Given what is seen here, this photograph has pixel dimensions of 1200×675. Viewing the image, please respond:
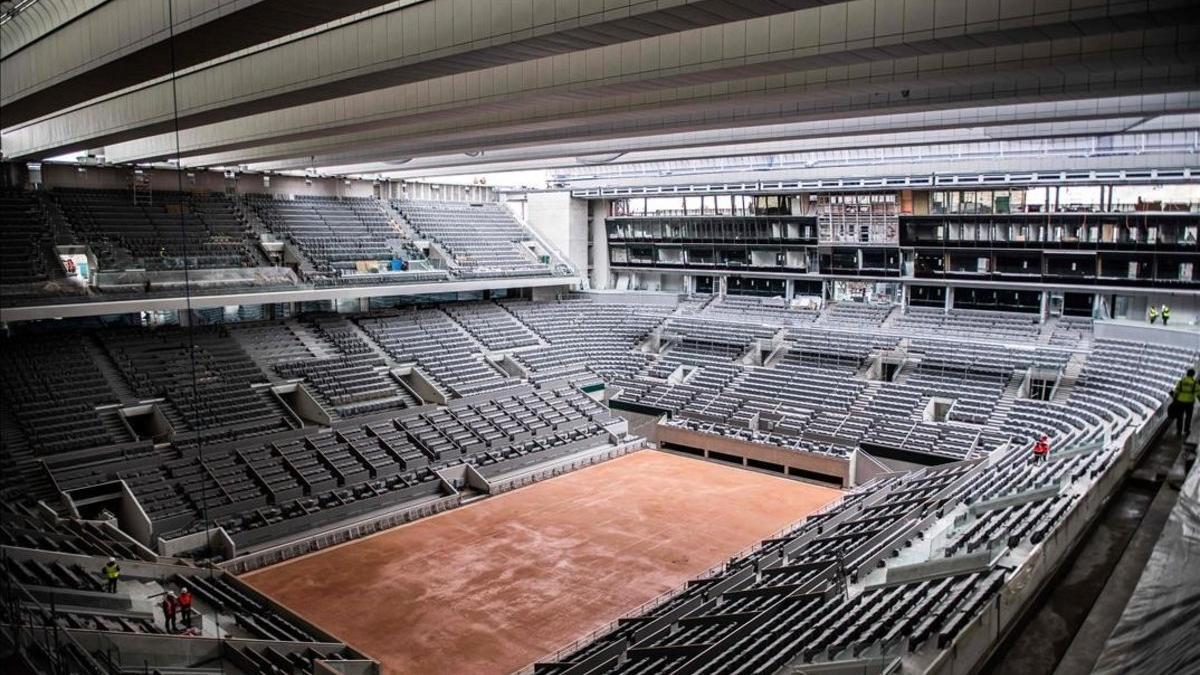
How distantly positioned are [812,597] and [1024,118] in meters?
10.6

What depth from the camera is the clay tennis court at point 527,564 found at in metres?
14.6

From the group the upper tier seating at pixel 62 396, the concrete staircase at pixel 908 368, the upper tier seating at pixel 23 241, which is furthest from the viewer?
the concrete staircase at pixel 908 368

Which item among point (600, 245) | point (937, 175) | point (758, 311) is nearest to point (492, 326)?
point (600, 245)

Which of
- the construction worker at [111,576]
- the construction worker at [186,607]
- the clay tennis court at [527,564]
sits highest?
the construction worker at [111,576]

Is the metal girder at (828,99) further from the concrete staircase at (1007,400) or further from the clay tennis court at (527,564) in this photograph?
the concrete staircase at (1007,400)

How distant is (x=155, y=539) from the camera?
18.1 meters

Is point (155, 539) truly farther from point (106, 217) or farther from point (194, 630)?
point (106, 217)

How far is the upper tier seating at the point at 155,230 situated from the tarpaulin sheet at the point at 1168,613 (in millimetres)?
24466

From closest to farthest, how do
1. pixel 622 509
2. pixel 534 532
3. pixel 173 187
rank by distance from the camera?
1. pixel 534 532
2. pixel 622 509
3. pixel 173 187

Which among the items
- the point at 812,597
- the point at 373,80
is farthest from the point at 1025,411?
the point at 373,80

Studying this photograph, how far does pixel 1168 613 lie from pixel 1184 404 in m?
12.5

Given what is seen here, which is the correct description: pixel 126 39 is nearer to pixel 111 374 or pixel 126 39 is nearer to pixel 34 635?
pixel 34 635

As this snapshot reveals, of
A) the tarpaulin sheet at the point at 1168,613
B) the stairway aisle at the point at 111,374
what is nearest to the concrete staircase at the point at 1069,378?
the tarpaulin sheet at the point at 1168,613

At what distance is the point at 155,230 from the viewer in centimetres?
2688
